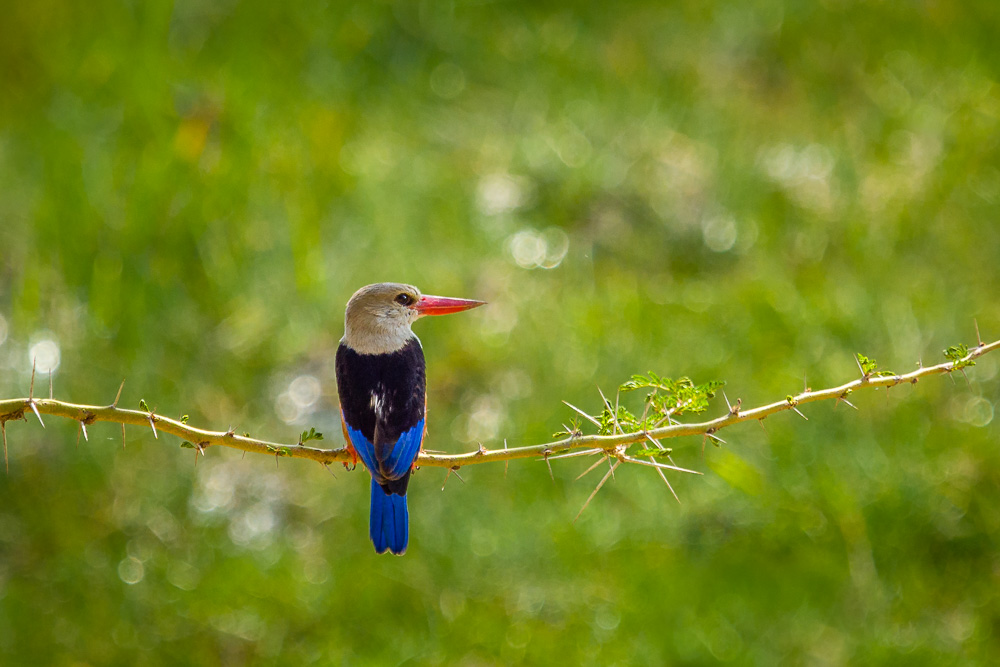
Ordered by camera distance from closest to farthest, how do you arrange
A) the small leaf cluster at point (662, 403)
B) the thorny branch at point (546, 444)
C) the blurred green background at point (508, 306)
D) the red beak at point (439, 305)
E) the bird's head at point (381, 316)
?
1. the thorny branch at point (546, 444)
2. the small leaf cluster at point (662, 403)
3. the red beak at point (439, 305)
4. the bird's head at point (381, 316)
5. the blurred green background at point (508, 306)

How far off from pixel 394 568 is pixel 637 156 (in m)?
3.12

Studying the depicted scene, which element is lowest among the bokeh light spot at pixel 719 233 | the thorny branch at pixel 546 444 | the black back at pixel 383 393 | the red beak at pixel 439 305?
the thorny branch at pixel 546 444

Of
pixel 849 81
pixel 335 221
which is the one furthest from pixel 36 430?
pixel 849 81

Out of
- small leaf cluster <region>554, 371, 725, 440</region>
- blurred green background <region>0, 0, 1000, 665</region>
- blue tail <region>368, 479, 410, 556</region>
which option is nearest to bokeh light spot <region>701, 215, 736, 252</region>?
blurred green background <region>0, 0, 1000, 665</region>

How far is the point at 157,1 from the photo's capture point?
6.55m

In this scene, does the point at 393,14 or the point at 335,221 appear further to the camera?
the point at 393,14

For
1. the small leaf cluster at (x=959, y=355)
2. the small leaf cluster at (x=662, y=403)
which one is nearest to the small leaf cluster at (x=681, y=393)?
the small leaf cluster at (x=662, y=403)

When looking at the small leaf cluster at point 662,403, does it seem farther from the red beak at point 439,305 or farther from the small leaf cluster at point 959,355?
the red beak at point 439,305

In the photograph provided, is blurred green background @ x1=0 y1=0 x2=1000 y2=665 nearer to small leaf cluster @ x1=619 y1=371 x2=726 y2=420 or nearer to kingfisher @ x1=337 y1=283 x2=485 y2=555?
kingfisher @ x1=337 y1=283 x2=485 y2=555

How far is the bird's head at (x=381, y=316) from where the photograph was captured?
2672 mm

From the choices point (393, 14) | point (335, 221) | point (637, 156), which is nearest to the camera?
point (335, 221)

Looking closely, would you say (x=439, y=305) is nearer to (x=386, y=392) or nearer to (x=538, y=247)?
(x=386, y=392)

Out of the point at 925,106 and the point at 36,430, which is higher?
the point at 925,106

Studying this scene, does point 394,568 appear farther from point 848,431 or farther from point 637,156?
point 637,156
